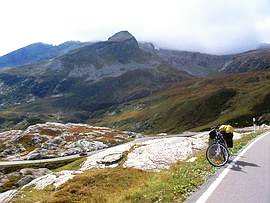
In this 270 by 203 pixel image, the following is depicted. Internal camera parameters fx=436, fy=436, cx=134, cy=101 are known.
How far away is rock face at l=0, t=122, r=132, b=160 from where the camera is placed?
11688cm

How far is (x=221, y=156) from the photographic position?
23578 millimetres

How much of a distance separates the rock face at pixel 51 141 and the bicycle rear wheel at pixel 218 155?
92214mm

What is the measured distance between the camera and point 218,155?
930 inches

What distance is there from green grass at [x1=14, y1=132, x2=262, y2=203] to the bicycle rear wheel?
39 centimetres

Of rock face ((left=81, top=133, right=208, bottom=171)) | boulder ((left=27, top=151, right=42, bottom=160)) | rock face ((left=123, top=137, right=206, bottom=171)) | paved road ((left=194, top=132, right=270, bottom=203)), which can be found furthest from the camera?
boulder ((left=27, top=151, right=42, bottom=160))

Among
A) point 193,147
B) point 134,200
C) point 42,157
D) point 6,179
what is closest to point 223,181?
point 134,200

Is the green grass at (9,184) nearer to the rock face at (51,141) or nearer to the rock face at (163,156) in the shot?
the rock face at (51,141)

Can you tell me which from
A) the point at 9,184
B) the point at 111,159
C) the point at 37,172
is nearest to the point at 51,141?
the point at 9,184

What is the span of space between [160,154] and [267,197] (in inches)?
887

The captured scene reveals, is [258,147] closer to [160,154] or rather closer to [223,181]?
[160,154]

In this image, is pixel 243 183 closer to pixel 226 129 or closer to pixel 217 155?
pixel 217 155

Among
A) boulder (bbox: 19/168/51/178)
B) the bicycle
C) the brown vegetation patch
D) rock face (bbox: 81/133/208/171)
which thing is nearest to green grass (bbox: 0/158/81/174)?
boulder (bbox: 19/168/51/178)

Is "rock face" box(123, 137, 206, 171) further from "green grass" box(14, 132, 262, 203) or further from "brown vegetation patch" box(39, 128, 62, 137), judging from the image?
"brown vegetation patch" box(39, 128, 62, 137)

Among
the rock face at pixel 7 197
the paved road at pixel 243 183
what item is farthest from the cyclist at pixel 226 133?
the rock face at pixel 7 197
